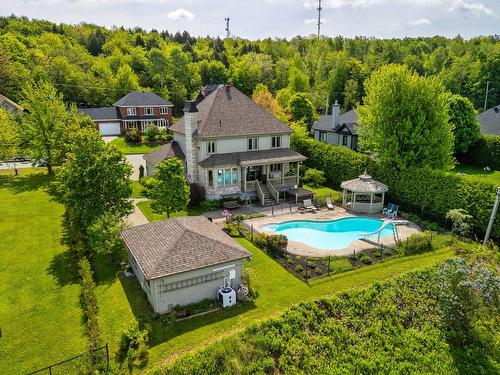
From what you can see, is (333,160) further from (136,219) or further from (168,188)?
(136,219)

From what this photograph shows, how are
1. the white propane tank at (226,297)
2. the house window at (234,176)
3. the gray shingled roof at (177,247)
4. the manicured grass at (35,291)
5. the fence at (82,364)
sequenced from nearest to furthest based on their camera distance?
the fence at (82,364) → the manicured grass at (35,291) → the gray shingled roof at (177,247) → the white propane tank at (226,297) → the house window at (234,176)

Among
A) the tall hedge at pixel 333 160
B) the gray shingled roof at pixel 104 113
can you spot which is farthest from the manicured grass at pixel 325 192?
the gray shingled roof at pixel 104 113

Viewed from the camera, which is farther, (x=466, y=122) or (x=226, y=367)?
(x=466, y=122)

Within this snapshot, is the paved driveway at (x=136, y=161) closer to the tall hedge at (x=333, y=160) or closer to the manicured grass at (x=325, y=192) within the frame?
the tall hedge at (x=333, y=160)

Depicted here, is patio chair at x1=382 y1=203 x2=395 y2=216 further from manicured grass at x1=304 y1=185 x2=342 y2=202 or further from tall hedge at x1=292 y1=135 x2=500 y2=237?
manicured grass at x1=304 y1=185 x2=342 y2=202

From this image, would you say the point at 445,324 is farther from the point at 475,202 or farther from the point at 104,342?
the point at 104,342

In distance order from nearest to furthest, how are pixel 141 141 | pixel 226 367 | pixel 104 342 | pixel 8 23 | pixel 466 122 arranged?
pixel 226 367
pixel 104 342
pixel 466 122
pixel 141 141
pixel 8 23

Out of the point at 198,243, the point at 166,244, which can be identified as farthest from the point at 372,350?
the point at 166,244

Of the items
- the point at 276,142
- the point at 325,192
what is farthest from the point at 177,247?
the point at 325,192
